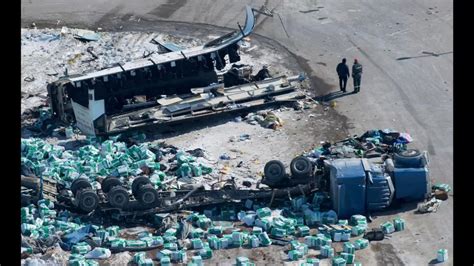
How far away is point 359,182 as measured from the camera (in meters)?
29.0

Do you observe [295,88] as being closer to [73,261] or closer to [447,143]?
[447,143]

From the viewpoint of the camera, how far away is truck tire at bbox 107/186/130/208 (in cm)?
2916

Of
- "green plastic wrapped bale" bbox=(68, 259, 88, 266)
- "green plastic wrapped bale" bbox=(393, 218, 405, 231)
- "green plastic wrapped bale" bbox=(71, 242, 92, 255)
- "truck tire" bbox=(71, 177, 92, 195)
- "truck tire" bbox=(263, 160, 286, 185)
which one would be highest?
"truck tire" bbox=(263, 160, 286, 185)

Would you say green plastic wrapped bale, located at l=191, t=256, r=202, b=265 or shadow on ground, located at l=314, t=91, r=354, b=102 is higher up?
shadow on ground, located at l=314, t=91, r=354, b=102

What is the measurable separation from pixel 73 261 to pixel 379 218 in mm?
7285

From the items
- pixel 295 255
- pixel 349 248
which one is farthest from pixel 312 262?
pixel 349 248

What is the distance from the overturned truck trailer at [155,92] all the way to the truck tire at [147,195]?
17.2 ft

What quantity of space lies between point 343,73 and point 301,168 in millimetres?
7737

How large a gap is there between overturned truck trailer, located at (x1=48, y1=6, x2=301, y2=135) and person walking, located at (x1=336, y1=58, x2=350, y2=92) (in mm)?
1547

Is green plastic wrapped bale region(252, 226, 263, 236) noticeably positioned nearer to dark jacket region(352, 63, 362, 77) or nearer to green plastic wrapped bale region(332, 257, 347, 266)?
green plastic wrapped bale region(332, 257, 347, 266)

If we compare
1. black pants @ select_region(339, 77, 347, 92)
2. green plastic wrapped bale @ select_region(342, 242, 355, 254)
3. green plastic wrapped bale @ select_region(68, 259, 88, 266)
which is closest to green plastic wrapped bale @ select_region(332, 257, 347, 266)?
green plastic wrapped bale @ select_region(342, 242, 355, 254)

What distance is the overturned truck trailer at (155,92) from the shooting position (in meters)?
34.6

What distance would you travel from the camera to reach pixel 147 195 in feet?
96.1

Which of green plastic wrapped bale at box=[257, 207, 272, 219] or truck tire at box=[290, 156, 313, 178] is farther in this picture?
truck tire at box=[290, 156, 313, 178]
